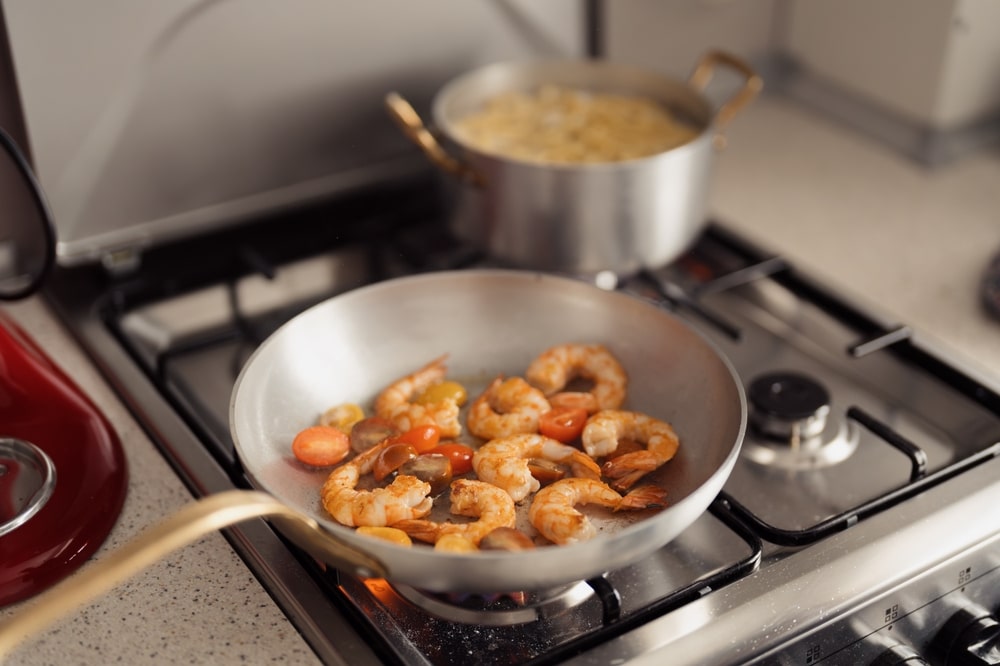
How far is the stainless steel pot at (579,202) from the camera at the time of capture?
1.00m

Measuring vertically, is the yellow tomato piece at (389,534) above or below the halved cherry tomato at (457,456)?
above

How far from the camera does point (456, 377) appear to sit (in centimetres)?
93

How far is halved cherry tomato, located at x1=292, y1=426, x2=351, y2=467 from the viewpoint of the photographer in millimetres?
798

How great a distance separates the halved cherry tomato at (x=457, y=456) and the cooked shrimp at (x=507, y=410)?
27 millimetres

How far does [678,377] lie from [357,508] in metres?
0.28

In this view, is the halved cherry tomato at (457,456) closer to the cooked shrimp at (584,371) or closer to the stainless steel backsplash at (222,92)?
the cooked shrimp at (584,371)

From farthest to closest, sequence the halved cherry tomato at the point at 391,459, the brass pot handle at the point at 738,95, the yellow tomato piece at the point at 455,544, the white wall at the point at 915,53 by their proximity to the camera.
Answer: the white wall at the point at 915,53
the brass pot handle at the point at 738,95
the halved cherry tomato at the point at 391,459
the yellow tomato piece at the point at 455,544

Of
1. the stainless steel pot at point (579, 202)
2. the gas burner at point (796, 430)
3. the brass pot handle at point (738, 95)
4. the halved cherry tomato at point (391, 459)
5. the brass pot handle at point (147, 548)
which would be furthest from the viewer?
the brass pot handle at point (738, 95)

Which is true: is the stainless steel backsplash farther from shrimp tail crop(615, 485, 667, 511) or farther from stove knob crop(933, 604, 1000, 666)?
stove knob crop(933, 604, 1000, 666)

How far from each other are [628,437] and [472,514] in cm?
15

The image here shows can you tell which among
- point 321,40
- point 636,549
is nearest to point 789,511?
point 636,549

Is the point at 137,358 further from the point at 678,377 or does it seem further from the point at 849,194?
the point at 849,194

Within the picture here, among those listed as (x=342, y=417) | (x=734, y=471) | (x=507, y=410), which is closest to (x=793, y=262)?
(x=734, y=471)

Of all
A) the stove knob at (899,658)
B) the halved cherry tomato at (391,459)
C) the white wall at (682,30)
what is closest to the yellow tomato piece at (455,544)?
the halved cherry tomato at (391,459)
